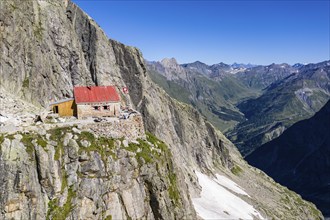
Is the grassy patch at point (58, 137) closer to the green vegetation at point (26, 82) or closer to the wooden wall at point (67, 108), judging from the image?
the wooden wall at point (67, 108)

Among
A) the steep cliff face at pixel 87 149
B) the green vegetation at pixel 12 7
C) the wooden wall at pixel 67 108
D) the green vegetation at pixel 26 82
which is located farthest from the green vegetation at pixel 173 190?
the green vegetation at pixel 12 7

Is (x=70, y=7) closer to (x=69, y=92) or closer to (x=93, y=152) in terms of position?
(x=69, y=92)

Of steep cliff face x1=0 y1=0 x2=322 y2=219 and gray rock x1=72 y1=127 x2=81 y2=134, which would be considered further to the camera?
gray rock x1=72 y1=127 x2=81 y2=134

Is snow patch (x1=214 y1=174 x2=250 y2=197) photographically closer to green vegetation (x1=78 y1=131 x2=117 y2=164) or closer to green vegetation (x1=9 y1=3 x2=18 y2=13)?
green vegetation (x1=9 y1=3 x2=18 y2=13)

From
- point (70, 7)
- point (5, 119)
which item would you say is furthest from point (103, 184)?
point (70, 7)

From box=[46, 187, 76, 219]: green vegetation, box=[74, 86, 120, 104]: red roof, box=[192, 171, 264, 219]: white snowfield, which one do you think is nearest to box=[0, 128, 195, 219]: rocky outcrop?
box=[46, 187, 76, 219]: green vegetation
